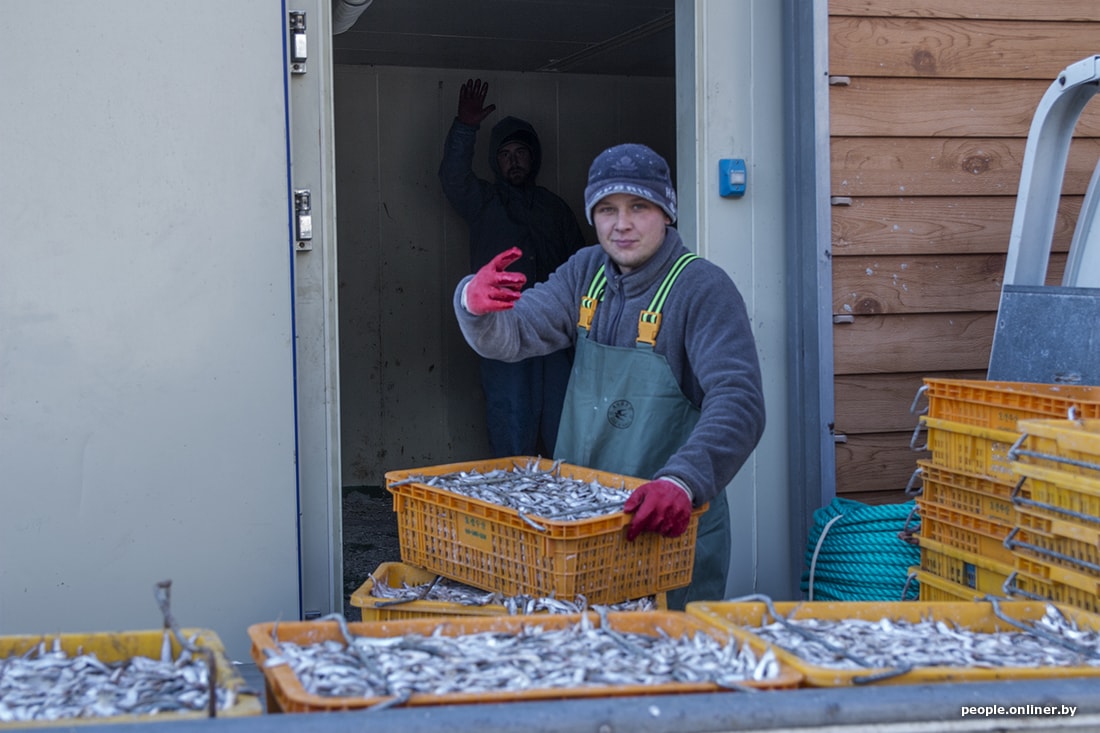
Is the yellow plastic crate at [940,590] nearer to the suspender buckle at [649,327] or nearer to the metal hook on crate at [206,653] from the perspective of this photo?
the suspender buckle at [649,327]

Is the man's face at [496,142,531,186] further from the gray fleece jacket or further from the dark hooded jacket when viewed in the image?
the gray fleece jacket

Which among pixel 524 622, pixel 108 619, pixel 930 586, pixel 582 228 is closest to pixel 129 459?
pixel 108 619

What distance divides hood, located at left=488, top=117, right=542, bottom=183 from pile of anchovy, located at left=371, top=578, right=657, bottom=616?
16.1 feet

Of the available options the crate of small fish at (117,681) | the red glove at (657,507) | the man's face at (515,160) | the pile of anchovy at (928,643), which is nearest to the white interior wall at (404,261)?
the man's face at (515,160)

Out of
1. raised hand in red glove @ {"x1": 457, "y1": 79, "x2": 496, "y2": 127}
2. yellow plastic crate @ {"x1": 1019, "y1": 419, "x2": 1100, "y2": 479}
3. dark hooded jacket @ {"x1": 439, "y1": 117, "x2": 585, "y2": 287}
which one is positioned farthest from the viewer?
dark hooded jacket @ {"x1": 439, "y1": 117, "x2": 585, "y2": 287}

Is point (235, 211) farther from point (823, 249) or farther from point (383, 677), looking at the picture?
point (383, 677)

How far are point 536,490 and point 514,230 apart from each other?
4685 mm

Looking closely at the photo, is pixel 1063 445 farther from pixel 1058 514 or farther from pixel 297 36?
pixel 297 36

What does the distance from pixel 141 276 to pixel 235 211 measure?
401mm

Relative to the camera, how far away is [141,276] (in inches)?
162

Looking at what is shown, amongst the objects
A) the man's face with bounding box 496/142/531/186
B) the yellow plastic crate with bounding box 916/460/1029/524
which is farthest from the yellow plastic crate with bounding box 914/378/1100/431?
the man's face with bounding box 496/142/531/186

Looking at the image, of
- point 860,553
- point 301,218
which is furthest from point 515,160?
point 860,553

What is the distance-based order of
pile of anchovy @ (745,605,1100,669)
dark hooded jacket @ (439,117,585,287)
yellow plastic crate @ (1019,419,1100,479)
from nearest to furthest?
1. pile of anchovy @ (745,605,1100,669)
2. yellow plastic crate @ (1019,419,1100,479)
3. dark hooded jacket @ (439,117,585,287)

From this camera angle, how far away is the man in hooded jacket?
7359mm
